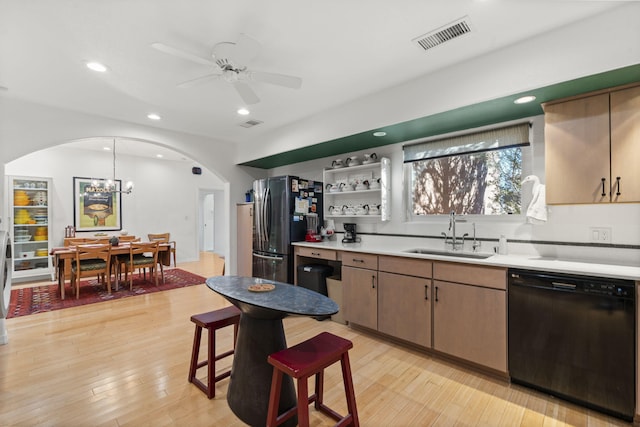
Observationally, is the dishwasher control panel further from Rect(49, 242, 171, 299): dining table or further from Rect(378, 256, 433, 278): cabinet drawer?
Rect(49, 242, 171, 299): dining table

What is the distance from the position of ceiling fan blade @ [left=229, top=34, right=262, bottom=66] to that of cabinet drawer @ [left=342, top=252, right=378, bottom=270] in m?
2.15

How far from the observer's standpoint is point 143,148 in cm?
617

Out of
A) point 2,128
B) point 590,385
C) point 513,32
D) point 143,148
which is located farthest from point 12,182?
point 590,385

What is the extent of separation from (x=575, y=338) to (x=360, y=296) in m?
1.78

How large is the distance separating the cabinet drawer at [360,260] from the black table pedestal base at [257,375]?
1420 mm

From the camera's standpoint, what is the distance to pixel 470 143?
9.92ft

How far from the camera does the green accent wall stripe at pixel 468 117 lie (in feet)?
6.39

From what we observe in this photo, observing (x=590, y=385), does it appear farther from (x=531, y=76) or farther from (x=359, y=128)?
(x=359, y=128)

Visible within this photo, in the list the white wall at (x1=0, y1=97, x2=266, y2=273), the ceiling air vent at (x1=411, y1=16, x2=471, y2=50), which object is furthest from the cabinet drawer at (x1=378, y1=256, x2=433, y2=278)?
the white wall at (x1=0, y1=97, x2=266, y2=273)

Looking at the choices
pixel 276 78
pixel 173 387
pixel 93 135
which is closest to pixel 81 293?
pixel 93 135

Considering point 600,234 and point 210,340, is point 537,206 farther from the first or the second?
point 210,340

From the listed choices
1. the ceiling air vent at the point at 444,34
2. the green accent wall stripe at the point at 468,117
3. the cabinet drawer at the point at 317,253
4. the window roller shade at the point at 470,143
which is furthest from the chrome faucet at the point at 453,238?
the ceiling air vent at the point at 444,34

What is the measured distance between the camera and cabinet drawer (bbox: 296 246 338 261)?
3518 millimetres

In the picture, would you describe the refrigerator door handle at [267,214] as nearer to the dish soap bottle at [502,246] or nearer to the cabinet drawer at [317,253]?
the cabinet drawer at [317,253]
